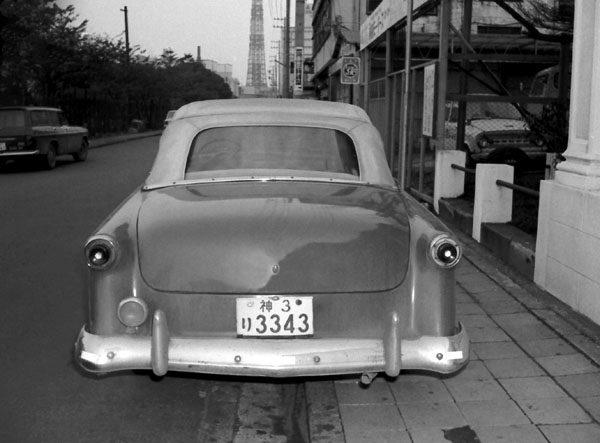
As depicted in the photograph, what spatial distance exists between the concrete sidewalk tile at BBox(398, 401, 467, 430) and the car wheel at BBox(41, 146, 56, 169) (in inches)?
678

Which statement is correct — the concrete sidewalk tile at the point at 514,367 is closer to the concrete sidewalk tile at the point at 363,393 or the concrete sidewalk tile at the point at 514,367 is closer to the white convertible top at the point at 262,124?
the concrete sidewalk tile at the point at 363,393

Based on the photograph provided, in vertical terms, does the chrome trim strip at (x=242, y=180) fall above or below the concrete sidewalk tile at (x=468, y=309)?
above

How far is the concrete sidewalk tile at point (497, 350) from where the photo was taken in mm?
4988

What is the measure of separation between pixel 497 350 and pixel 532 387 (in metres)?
0.70

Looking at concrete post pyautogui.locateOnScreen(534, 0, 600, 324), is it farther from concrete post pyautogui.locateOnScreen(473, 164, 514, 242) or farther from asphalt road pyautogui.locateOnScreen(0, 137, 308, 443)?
asphalt road pyautogui.locateOnScreen(0, 137, 308, 443)

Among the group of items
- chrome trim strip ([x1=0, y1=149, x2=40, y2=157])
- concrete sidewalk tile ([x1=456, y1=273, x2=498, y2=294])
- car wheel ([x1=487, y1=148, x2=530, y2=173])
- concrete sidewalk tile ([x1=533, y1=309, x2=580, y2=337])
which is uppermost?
car wheel ([x1=487, y1=148, x2=530, y2=173])

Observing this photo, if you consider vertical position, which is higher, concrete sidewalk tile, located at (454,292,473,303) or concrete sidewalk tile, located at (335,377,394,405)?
concrete sidewalk tile, located at (454,292,473,303)

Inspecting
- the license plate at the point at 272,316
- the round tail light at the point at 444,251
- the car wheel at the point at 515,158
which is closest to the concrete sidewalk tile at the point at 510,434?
the round tail light at the point at 444,251

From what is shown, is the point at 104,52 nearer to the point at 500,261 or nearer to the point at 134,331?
the point at 500,261

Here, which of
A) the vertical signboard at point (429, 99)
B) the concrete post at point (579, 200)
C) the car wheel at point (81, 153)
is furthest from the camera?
the car wheel at point (81, 153)

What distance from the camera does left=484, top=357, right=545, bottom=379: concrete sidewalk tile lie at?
15.2 ft

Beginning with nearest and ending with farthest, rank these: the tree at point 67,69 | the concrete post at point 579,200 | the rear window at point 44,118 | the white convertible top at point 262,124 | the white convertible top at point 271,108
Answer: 1. the white convertible top at point 262,124
2. the white convertible top at point 271,108
3. the concrete post at point 579,200
4. the rear window at point 44,118
5. the tree at point 67,69

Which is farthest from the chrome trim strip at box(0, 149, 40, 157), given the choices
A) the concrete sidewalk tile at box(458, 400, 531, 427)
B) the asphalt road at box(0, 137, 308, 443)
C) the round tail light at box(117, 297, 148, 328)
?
the concrete sidewalk tile at box(458, 400, 531, 427)

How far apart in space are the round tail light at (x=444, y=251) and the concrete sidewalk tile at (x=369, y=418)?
860mm
